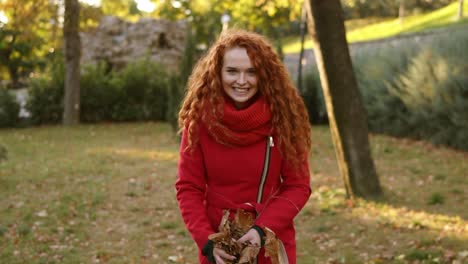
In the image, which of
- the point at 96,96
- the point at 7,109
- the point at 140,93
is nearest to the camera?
the point at 7,109

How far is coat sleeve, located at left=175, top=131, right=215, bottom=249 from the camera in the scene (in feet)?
9.12

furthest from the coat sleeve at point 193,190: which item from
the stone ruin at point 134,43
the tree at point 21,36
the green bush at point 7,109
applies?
the stone ruin at point 134,43

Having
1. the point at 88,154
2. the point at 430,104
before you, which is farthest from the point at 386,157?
the point at 88,154

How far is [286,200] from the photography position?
2.83 meters

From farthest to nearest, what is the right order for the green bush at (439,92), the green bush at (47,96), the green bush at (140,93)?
the green bush at (140,93) → the green bush at (47,96) → the green bush at (439,92)

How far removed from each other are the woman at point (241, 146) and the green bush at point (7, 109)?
66.7 feet

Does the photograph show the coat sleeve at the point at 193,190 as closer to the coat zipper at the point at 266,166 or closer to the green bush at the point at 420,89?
the coat zipper at the point at 266,166

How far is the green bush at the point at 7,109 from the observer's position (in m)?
21.7

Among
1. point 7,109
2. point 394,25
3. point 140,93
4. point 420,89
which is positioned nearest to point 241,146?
point 420,89

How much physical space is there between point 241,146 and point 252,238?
415 mm

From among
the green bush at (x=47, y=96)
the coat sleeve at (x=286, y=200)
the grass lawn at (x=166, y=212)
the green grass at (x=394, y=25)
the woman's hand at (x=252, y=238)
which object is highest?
the green grass at (x=394, y=25)

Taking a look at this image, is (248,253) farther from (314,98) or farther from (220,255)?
(314,98)

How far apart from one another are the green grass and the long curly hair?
3231 centimetres

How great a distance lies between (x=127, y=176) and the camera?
1156 cm
